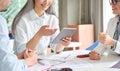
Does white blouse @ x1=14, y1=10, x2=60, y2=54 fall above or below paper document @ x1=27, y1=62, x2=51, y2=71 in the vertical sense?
above

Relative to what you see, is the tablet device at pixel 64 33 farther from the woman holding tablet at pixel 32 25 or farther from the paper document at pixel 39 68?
the paper document at pixel 39 68

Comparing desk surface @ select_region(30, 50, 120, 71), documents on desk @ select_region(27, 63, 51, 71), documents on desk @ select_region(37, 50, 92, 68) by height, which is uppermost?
documents on desk @ select_region(27, 63, 51, 71)

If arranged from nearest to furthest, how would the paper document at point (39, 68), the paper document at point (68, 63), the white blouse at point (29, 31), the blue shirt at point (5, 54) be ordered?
the blue shirt at point (5, 54) < the paper document at point (39, 68) < the paper document at point (68, 63) < the white blouse at point (29, 31)

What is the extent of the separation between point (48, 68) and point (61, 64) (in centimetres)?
18

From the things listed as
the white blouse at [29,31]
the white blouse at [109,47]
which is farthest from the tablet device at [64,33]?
the white blouse at [109,47]

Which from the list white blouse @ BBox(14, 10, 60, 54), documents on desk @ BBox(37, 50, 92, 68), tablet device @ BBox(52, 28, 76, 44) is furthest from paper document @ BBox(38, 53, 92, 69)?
white blouse @ BBox(14, 10, 60, 54)

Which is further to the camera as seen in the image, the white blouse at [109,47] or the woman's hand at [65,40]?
the woman's hand at [65,40]

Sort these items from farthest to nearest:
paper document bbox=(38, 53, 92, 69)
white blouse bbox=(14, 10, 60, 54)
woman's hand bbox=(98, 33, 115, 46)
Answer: white blouse bbox=(14, 10, 60, 54)
woman's hand bbox=(98, 33, 115, 46)
paper document bbox=(38, 53, 92, 69)

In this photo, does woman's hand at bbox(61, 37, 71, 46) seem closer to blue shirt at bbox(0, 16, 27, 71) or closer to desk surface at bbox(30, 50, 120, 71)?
desk surface at bbox(30, 50, 120, 71)

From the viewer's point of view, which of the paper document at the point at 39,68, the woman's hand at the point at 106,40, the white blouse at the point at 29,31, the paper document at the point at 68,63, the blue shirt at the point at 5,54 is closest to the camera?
the blue shirt at the point at 5,54

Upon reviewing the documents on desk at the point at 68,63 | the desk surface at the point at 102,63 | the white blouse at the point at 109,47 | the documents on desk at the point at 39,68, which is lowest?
the desk surface at the point at 102,63

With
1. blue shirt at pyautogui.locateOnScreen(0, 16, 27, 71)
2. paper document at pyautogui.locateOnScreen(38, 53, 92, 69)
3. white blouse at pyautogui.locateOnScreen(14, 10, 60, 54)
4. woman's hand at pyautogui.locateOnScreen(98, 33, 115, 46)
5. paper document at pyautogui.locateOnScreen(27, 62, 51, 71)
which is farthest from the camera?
white blouse at pyautogui.locateOnScreen(14, 10, 60, 54)

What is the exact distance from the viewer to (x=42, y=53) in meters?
2.09

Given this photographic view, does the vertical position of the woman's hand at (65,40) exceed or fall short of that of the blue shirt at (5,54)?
it falls short
